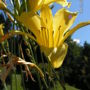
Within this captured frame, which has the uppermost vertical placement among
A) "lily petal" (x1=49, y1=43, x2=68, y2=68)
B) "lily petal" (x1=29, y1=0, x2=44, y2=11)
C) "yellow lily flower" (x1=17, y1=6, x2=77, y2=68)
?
"lily petal" (x1=29, y1=0, x2=44, y2=11)

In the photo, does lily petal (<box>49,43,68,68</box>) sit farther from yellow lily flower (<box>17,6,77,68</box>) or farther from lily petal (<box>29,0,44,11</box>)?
lily petal (<box>29,0,44,11</box>)

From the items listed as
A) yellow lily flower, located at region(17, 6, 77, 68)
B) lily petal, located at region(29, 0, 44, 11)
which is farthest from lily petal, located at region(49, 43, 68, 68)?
lily petal, located at region(29, 0, 44, 11)

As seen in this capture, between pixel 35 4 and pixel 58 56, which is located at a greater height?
pixel 35 4

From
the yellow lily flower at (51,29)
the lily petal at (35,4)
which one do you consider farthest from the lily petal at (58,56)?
the lily petal at (35,4)
